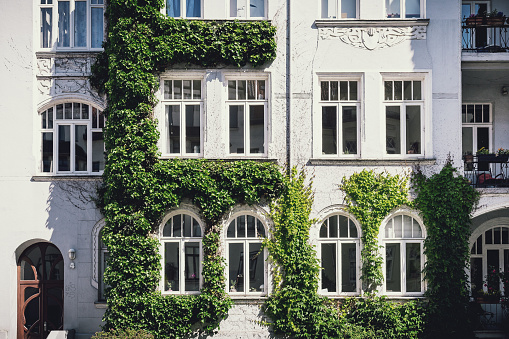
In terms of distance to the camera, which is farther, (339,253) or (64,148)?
(64,148)

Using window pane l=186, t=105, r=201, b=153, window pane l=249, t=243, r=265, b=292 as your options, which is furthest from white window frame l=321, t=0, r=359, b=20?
window pane l=249, t=243, r=265, b=292

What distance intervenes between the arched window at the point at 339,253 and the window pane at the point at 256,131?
2.82 m

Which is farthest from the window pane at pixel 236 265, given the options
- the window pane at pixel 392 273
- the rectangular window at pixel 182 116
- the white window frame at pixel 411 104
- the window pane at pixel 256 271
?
the white window frame at pixel 411 104

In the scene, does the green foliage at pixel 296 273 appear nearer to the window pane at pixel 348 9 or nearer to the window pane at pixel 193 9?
the window pane at pixel 348 9

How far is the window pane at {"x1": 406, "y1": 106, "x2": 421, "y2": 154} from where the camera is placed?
47.2ft

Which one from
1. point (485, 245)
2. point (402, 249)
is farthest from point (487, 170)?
point (402, 249)

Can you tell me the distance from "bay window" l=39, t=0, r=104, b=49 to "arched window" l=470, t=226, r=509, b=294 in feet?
43.6

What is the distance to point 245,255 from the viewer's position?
1413 centimetres

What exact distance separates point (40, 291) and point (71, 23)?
321 inches

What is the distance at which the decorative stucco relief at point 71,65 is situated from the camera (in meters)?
15.1

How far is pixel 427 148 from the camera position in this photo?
46.6ft

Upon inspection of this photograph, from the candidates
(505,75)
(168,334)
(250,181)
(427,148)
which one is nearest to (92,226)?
(168,334)

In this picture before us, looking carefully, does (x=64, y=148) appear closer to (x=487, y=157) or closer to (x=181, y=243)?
(x=181, y=243)

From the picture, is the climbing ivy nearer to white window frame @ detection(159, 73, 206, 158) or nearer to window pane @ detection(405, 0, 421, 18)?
white window frame @ detection(159, 73, 206, 158)
